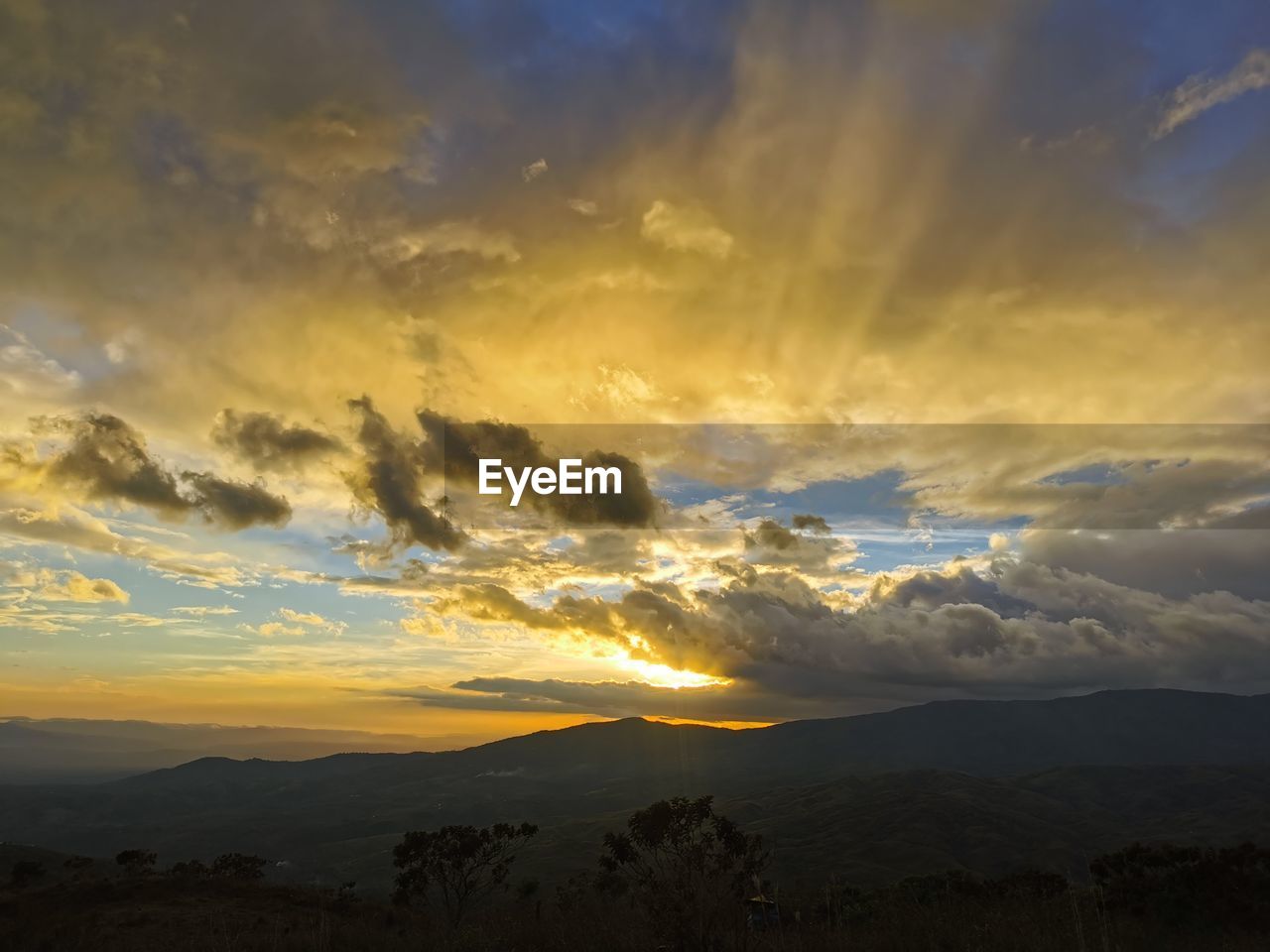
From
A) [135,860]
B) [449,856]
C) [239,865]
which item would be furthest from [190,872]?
[449,856]

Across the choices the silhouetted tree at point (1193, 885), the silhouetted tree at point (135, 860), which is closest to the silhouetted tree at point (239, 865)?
the silhouetted tree at point (135, 860)

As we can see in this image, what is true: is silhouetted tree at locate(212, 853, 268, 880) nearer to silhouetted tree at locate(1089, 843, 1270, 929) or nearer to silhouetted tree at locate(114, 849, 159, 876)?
silhouetted tree at locate(114, 849, 159, 876)

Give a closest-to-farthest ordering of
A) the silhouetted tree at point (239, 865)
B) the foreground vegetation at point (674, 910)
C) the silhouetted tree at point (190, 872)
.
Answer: the foreground vegetation at point (674, 910) < the silhouetted tree at point (190, 872) < the silhouetted tree at point (239, 865)

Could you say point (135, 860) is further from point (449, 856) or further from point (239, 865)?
point (449, 856)

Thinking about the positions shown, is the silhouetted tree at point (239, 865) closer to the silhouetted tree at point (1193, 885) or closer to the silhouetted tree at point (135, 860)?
the silhouetted tree at point (135, 860)

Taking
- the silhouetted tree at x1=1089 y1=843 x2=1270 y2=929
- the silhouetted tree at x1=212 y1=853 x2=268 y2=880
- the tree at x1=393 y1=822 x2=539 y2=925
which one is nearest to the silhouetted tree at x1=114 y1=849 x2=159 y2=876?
the silhouetted tree at x1=212 y1=853 x2=268 y2=880

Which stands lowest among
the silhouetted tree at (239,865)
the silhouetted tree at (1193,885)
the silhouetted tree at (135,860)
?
the silhouetted tree at (239,865)

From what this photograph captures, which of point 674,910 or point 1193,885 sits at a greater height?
point 674,910

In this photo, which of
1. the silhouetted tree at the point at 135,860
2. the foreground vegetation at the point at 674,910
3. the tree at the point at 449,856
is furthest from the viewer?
the silhouetted tree at the point at 135,860

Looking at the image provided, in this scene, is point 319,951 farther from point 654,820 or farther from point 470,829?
point 470,829
